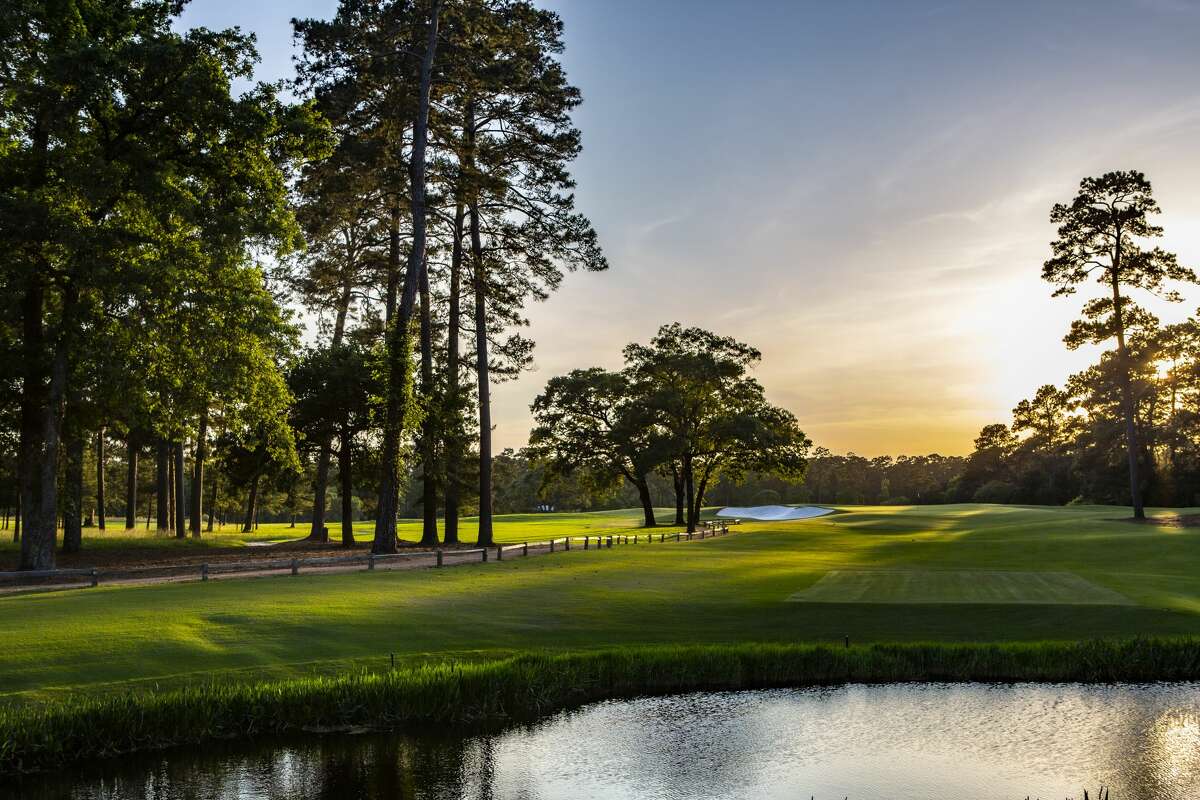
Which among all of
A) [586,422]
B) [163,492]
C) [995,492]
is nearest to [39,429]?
[163,492]

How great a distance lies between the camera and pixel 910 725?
43.6ft

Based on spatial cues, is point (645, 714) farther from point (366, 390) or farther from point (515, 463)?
point (515, 463)

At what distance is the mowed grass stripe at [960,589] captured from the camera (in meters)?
21.8

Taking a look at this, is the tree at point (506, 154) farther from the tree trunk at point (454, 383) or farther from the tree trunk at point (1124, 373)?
the tree trunk at point (1124, 373)

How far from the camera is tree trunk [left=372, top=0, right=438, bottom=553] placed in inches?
1314

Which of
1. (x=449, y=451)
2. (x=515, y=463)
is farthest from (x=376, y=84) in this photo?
(x=515, y=463)

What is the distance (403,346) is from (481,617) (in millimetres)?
15858

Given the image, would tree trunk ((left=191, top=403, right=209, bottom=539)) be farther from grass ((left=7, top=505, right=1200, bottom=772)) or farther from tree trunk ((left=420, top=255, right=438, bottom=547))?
grass ((left=7, top=505, right=1200, bottom=772))

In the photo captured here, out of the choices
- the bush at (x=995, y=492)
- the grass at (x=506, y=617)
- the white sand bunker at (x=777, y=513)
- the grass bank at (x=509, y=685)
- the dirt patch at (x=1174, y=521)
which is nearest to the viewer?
the grass bank at (x=509, y=685)

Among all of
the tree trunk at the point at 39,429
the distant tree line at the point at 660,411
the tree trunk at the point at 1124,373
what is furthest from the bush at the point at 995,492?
the tree trunk at the point at 39,429

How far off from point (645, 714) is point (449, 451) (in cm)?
2871

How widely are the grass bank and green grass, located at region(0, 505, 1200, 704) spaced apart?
1030 millimetres

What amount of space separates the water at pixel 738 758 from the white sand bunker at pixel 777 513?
222 feet

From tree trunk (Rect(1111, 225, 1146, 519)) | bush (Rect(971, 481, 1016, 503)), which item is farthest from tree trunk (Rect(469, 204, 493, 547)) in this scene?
bush (Rect(971, 481, 1016, 503))
